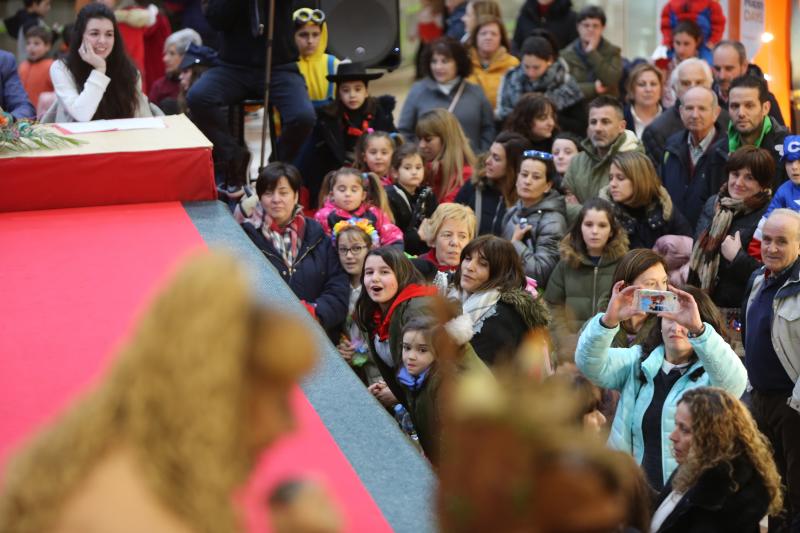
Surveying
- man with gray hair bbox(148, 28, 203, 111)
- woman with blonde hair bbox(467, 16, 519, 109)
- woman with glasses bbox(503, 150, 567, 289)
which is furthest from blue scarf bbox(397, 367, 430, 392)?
A: man with gray hair bbox(148, 28, 203, 111)

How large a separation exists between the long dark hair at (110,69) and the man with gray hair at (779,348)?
3047 millimetres

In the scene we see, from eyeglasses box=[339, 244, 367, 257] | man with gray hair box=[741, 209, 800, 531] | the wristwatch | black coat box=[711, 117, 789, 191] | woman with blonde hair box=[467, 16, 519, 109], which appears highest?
woman with blonde hair box=[467, 16, 519, 109]

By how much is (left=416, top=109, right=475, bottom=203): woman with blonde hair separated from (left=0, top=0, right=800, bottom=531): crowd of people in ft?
0.04

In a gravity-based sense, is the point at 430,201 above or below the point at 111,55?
below

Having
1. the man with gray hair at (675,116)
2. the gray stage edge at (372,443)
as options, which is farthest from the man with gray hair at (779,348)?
the man with gray hair at (675,116)

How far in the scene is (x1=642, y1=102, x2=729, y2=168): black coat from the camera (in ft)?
22.1

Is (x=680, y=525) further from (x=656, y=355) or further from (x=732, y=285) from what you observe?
(x=732, y=285)

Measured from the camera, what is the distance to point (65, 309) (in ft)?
11.6

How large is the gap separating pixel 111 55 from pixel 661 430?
3.29m

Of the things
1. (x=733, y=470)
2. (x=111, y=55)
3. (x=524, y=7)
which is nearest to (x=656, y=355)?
(x=733, y=470)

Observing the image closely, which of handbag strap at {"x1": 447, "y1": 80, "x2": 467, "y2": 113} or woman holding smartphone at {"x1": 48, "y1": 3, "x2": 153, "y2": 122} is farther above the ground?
woman holding smartphone at {"x1": 48, "y1": 3, "x2": 153, "y2": 122}

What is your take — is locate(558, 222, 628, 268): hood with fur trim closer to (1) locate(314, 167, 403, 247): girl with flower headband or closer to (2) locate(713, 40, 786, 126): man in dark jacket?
(1) locate(314, 167, 403, 247): girl with flower headband

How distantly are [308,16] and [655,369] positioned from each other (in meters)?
3.99

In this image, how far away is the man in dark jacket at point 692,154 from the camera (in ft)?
20.2
